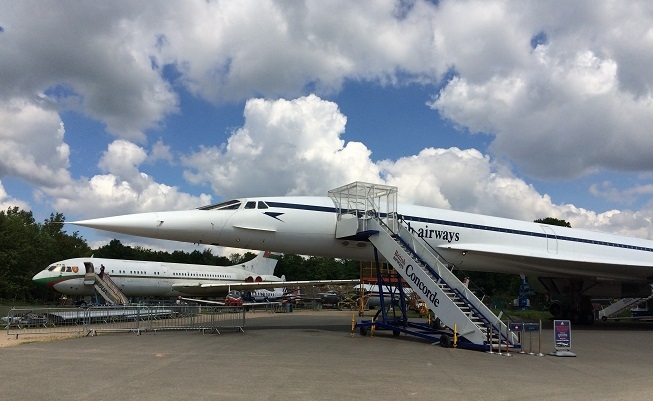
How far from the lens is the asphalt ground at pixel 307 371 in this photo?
20.2 ft

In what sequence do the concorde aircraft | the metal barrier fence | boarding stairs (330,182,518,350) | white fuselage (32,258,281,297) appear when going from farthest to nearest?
white fuselage (32,258,281,297), the metal barrier fence, the concorde aircraft, boarding stairs (330,182,518,350)

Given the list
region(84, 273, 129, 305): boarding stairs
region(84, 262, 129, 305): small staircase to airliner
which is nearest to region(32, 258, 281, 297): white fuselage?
region(84, 262, 129, 305): small staircase to airliner

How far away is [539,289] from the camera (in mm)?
24875

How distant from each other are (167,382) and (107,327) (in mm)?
11279

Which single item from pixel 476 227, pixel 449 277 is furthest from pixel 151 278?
pixel 449 277

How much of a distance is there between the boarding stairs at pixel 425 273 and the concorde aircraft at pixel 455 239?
590 millimetres

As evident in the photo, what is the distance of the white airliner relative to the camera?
2911cm

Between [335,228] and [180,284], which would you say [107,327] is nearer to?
[335,228]

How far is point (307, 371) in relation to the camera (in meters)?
7.77

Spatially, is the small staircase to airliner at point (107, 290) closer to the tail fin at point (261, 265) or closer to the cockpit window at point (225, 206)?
the cockpit window at point (225, 206)

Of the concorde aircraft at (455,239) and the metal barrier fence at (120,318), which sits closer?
the concorde aircraft at (455,239)

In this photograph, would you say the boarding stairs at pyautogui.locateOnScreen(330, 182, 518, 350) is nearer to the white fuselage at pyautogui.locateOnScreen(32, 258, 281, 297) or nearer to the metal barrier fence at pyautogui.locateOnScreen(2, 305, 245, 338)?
the metal barrier fence at pyautogui.locateOnScreen(2, 305, 245, 338)

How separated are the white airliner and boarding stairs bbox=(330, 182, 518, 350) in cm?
1598

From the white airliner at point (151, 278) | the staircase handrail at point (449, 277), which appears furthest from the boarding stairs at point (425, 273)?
the white airliner at point (151, 278)
